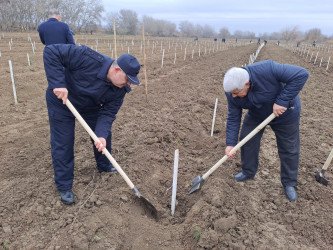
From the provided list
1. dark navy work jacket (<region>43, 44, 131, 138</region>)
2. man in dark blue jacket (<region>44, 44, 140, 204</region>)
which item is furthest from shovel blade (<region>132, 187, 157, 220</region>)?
dark navy work jacket (<region>43, 44, 131, 138</region>)

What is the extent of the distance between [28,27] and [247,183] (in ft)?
172

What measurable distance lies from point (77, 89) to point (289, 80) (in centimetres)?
237

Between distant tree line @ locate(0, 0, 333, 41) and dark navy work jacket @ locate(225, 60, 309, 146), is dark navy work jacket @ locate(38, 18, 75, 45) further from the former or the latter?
distant tree line @ locate(0, 0, 333, 41)

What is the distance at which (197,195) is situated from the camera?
358cm

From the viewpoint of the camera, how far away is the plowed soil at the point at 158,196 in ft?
9.23

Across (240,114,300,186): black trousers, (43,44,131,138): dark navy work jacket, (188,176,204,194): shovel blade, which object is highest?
(43,44,131,138): dark navy work jacket

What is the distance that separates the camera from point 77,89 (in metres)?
3.04

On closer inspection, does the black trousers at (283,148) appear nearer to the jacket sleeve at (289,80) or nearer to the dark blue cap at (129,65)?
the jacket sleeve at (289,80)

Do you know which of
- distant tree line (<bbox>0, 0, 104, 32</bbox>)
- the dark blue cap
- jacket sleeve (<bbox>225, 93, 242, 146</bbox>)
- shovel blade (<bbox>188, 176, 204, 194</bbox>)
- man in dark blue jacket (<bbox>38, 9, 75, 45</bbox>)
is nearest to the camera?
the dark blue cap

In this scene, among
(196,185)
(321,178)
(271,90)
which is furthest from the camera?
(321,178)

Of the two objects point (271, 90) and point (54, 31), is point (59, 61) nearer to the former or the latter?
point (271, 90)

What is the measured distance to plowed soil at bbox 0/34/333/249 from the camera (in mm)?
2814

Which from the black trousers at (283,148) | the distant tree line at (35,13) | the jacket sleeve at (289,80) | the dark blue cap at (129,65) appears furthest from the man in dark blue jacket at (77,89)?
the distant tree line at (35,13)

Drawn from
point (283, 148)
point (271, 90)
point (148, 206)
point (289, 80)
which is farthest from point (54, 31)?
point (283, 148)
